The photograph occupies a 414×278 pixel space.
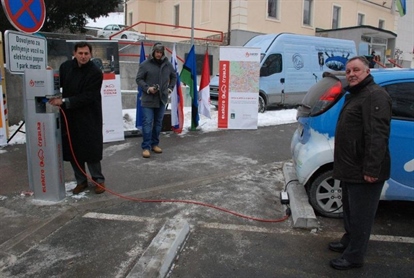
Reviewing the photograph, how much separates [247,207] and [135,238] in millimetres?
1477

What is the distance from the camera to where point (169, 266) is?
3.12m

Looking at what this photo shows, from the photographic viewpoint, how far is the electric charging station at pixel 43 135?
4184 millimetres

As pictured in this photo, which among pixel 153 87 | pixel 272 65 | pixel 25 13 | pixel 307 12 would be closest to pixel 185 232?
pixel 153 87

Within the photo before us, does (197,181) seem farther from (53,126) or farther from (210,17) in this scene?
(210,17)

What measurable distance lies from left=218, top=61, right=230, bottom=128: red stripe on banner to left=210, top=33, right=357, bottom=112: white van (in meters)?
2.35

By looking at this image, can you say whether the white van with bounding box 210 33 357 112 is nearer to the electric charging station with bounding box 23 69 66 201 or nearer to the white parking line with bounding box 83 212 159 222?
the electric charging station with bounding box 23 69 66 201

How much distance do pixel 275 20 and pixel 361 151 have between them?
21.6 m

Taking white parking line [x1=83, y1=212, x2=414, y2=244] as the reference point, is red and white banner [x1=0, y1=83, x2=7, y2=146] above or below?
above

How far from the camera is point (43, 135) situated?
4.26 m

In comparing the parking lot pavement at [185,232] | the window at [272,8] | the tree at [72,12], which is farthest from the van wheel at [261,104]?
the window at [272,8]

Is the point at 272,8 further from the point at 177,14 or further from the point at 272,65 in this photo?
the point at 272,65

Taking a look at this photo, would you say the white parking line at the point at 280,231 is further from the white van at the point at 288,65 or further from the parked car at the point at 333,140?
the white van at the point at 288,65

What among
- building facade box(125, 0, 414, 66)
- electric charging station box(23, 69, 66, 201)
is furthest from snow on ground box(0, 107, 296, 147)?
building facade box(125, 0, 414, 66)

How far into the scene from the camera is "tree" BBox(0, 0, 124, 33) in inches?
438
